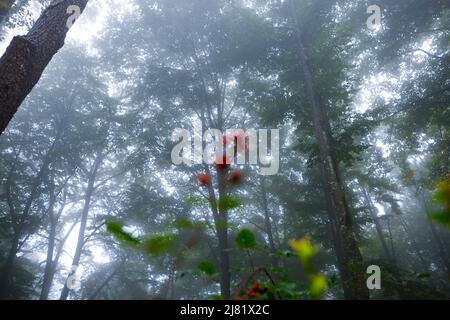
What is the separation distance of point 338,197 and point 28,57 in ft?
22.0

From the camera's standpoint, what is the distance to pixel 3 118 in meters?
3.07

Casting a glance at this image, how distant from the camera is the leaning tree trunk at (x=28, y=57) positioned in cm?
317

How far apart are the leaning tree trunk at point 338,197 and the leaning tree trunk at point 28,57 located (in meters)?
5.24

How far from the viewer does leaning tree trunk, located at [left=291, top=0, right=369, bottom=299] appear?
6.09 meters

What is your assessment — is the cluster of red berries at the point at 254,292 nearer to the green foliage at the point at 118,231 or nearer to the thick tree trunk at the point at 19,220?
the green foliage at the point at 118,231

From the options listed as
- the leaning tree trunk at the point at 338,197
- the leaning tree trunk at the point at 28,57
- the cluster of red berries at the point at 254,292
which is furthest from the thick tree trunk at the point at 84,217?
the cluster of red berries at the point at 254,292

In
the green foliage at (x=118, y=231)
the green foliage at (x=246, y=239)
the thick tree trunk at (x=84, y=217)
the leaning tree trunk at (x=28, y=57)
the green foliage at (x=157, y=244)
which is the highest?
the thick tree trunk at (x=84, y=217)

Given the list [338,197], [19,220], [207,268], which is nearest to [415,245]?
[338,197]

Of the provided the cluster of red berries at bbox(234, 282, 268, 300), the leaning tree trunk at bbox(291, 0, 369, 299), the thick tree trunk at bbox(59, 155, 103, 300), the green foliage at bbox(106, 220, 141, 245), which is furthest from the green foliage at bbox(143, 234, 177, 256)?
the thick tree trunk at bbox(59, 155, 103, 300)

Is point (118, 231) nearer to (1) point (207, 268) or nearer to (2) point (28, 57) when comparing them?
(1) point (207, 268)

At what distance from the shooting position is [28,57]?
138 inches
